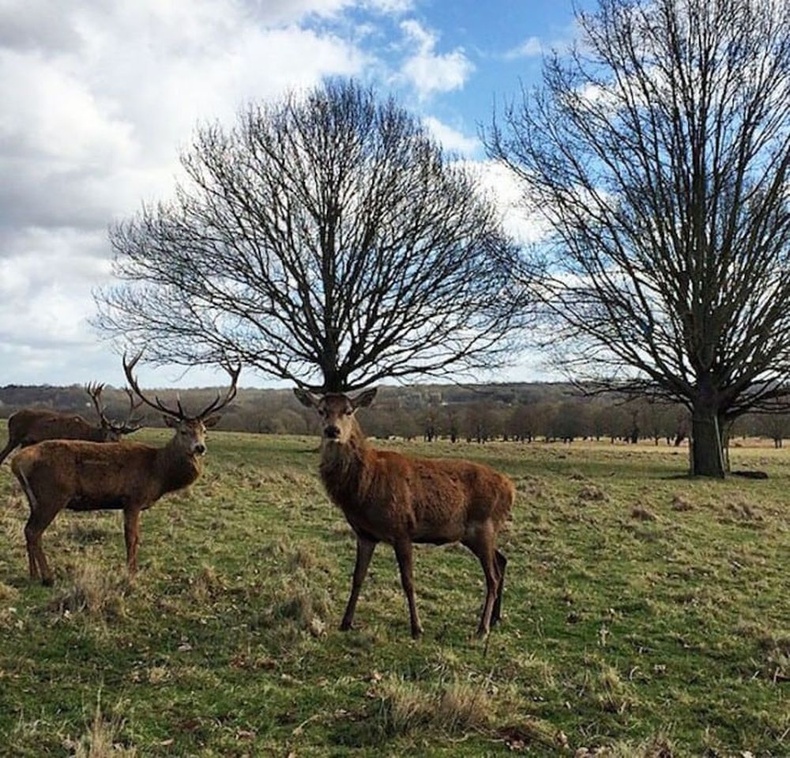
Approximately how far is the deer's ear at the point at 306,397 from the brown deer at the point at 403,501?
1cm

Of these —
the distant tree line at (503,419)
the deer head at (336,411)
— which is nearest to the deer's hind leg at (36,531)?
the deer head at (336,411)

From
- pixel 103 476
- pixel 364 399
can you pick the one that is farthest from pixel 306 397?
pixel 103 476

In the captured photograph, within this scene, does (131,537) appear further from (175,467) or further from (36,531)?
(175,467)

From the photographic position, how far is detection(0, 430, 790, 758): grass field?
5.05 meters

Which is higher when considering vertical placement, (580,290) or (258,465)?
(580,290)

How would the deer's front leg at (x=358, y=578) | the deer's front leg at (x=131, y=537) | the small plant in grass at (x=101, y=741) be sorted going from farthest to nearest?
the deer's front leg at (x=131, y=537) < the deer's front leg at (x=358, y=578) < the small plant in grass at (x=101, y=741)

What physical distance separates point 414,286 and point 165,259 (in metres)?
8.36

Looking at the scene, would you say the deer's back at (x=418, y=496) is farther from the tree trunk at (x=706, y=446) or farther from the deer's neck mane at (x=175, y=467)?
the tree trunk at (x=706, y=446)

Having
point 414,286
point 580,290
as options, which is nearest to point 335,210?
point 414,286

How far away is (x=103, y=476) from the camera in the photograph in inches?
355

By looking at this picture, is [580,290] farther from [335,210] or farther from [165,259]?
[165,259]

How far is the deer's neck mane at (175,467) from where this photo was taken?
31.4 feet

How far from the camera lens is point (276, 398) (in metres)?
44.8

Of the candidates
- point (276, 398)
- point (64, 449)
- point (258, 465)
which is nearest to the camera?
point (64, 449)
